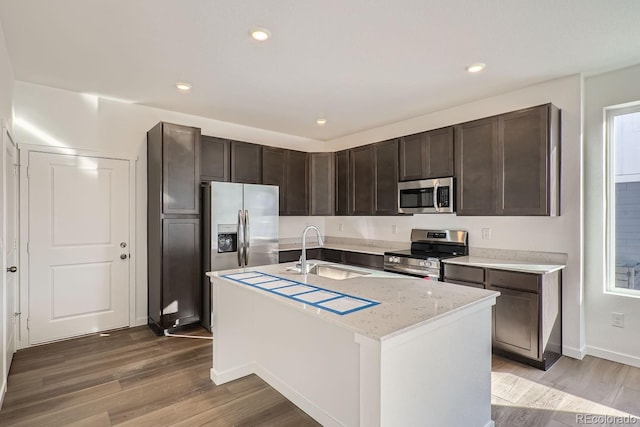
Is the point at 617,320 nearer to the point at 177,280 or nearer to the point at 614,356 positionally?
the point at 614,356

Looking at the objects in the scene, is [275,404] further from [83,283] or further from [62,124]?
[62,124]

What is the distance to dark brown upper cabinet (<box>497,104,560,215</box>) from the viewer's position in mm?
3035

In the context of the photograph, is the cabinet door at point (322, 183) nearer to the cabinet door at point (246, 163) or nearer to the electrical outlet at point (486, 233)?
the cabinet door at point (246, 163)

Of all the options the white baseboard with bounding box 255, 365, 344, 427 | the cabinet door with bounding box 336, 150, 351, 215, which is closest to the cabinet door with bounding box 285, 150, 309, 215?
the cabinet door with bounding box 336, 150, 351, 215

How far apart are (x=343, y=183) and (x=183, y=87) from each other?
2640 mm

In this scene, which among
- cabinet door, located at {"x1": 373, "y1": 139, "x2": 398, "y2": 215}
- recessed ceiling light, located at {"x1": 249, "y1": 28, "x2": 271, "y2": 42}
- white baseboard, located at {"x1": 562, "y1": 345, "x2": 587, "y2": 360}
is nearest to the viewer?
recessed ceiling light, located at {"x1": 249, "y1": 28, "x2": 271, "y2": 42}

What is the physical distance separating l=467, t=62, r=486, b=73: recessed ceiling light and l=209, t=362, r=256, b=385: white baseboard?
10.5 ft

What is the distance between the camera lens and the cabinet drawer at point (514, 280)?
2.87 m

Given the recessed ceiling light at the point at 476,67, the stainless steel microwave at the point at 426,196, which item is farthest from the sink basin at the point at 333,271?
the recessed ceiling light at the point at 476,67

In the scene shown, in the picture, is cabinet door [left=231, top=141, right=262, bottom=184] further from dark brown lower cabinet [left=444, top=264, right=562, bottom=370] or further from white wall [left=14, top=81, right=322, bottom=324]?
dark brown lower cabinet [left=444, top=264, right=562, bottom=370]

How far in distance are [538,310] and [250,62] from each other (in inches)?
130

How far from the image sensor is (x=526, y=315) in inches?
115

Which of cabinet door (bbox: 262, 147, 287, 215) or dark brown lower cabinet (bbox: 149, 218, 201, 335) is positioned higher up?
cabinet door (bbox: 262, 147, 287, 215)

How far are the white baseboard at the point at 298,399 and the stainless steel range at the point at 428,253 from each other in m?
1.97
